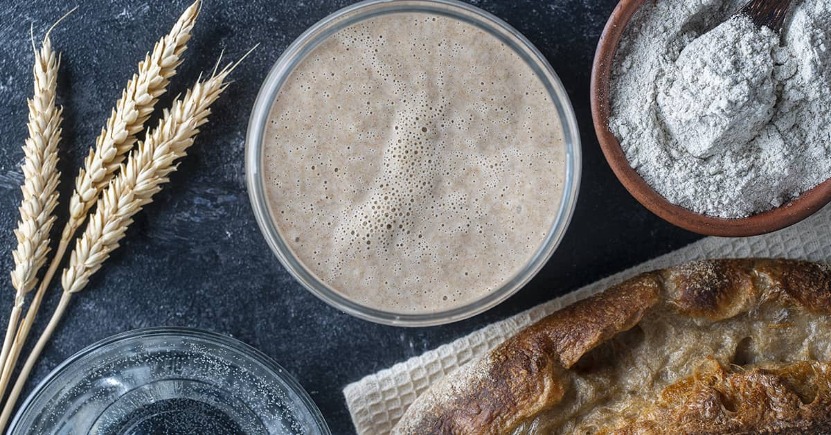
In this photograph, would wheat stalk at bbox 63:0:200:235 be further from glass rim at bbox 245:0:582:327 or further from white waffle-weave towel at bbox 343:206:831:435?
white waffle-weave towel at bbox 343:206:831:435

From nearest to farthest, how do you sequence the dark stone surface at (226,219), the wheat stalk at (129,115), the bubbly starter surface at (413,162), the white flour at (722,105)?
1. the white flour at (722,105)
2. the bubbly starter surface at (413,162)
3. the wheat stalk at (129,115)
4. the dark stone surface at (226,219)

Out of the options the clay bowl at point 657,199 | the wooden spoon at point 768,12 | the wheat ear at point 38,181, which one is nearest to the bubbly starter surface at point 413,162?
the clay bowl at point 657,199

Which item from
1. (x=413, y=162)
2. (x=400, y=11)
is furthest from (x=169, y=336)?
(x=400, y=11)

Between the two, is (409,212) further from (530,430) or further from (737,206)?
(737,206)

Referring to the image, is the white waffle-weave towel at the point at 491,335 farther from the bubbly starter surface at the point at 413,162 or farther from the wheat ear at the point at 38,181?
the wheat ear at the point at 38,181

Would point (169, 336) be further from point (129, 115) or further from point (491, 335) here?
point (491, 335)

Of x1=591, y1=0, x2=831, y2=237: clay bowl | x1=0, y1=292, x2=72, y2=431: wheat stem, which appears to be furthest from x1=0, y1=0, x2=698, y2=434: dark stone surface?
x1=591, y1=0, x2=831, y2=237: clay bowl
